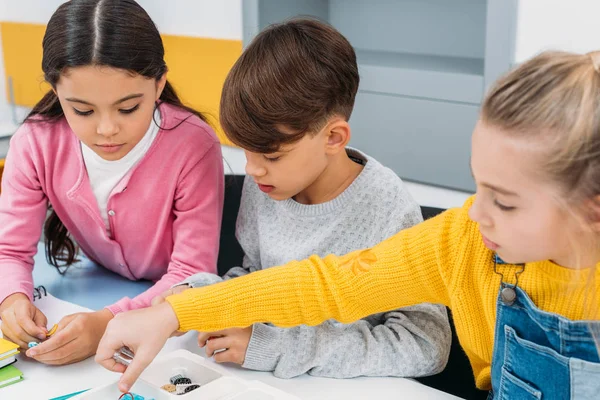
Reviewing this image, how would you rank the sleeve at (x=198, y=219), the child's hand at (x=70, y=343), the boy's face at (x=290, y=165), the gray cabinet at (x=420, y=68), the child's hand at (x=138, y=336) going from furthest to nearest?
the gray cabinet at (x=420, y=68), the sleeve at (x=198, y=219), the boy's face at (x=290, y=165), the child's hand at (x=70, y=343), the child's hand at (x=138, y=336)

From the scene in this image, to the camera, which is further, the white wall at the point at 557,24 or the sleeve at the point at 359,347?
the white wall at the point at 557,24

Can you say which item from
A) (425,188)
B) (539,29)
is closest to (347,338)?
(539,29)

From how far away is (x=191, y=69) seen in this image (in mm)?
2736

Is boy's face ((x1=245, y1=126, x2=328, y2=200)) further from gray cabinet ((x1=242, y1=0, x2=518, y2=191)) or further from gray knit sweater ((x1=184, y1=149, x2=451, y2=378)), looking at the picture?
gray cabinet ((x1=242, y1=0, x2=518, y2=191))

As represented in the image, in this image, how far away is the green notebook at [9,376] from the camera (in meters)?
0.94

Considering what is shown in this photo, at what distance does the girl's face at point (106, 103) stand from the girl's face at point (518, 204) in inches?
22.5

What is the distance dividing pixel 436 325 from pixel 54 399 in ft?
1.63

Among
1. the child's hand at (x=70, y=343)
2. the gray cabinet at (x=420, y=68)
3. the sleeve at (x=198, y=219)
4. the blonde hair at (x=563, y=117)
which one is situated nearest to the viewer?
the blonde hair at (x=563, y=117)

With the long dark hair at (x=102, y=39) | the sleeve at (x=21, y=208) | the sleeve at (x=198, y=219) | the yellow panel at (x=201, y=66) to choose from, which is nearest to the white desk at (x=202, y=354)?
the sleeve at (x=198, y=219)

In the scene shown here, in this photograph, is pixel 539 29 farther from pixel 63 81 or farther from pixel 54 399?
pixel 54 399

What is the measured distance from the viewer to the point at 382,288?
0.92m

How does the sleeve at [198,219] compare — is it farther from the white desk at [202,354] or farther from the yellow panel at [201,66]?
the yellow panel at [201,66]

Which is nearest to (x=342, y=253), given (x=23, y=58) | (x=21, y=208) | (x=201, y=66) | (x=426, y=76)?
(x=21, y=208)

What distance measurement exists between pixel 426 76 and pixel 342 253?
138 cm
